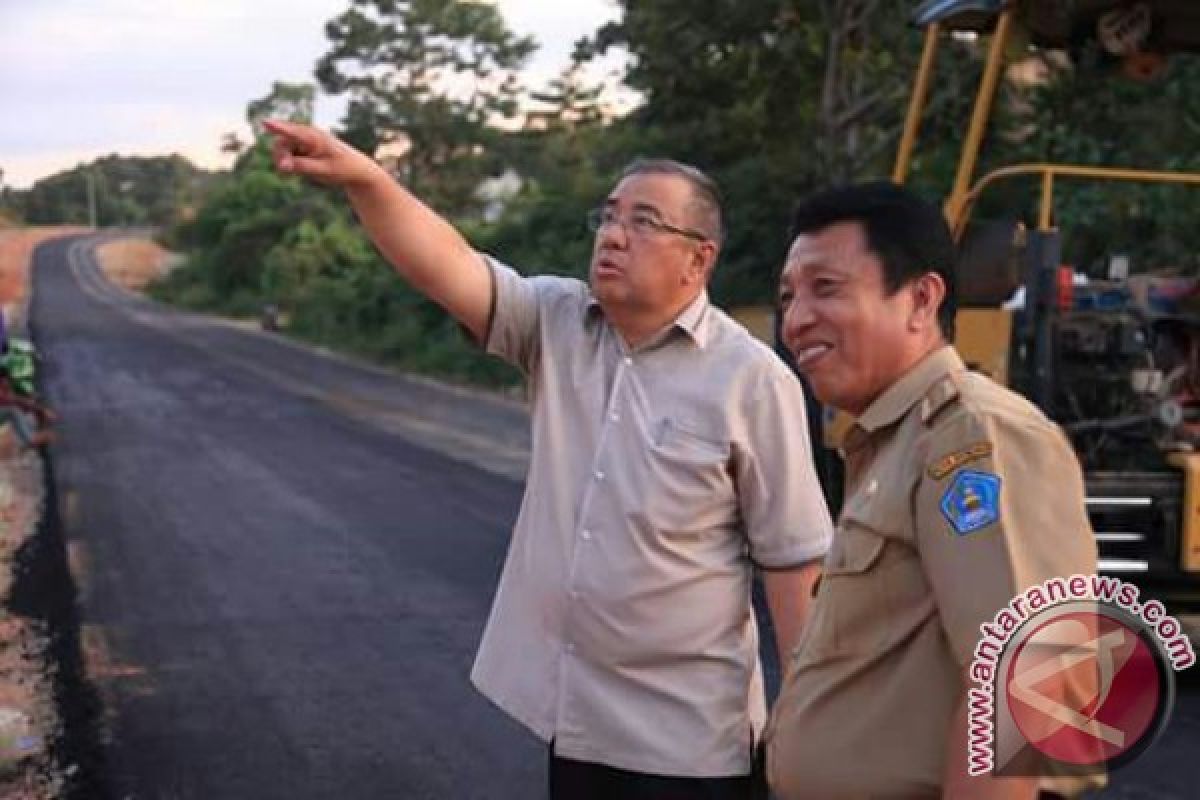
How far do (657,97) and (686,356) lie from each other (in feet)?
56.3

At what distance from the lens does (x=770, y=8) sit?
1817cm

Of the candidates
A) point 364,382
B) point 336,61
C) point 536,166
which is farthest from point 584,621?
point 336,61

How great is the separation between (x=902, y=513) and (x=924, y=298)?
0.31m

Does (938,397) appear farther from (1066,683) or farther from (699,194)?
(699,194)

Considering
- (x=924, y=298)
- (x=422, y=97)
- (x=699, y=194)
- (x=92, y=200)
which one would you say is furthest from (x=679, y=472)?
(x=92, y=200)

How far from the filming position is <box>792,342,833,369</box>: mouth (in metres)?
1.97

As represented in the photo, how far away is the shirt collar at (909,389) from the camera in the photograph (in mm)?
1862

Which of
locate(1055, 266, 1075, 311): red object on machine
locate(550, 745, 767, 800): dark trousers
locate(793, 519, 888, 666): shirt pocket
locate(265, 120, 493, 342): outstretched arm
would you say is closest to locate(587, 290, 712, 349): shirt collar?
locate(265, 120, 493, 342): outstretched arm

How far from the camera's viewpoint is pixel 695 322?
2.75 meters

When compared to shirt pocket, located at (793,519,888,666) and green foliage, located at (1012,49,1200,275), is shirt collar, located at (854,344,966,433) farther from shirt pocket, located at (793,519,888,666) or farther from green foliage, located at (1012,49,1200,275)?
green foliage, located at (1012,49,1200,275)

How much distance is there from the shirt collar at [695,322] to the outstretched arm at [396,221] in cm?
24

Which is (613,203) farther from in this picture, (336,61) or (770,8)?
(336,61)

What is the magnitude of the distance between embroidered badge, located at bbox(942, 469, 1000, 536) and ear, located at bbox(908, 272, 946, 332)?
0.95ft

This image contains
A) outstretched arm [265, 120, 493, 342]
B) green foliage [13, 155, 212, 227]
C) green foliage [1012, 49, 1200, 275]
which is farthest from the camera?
green foliage [13, 155, 212, 227]
